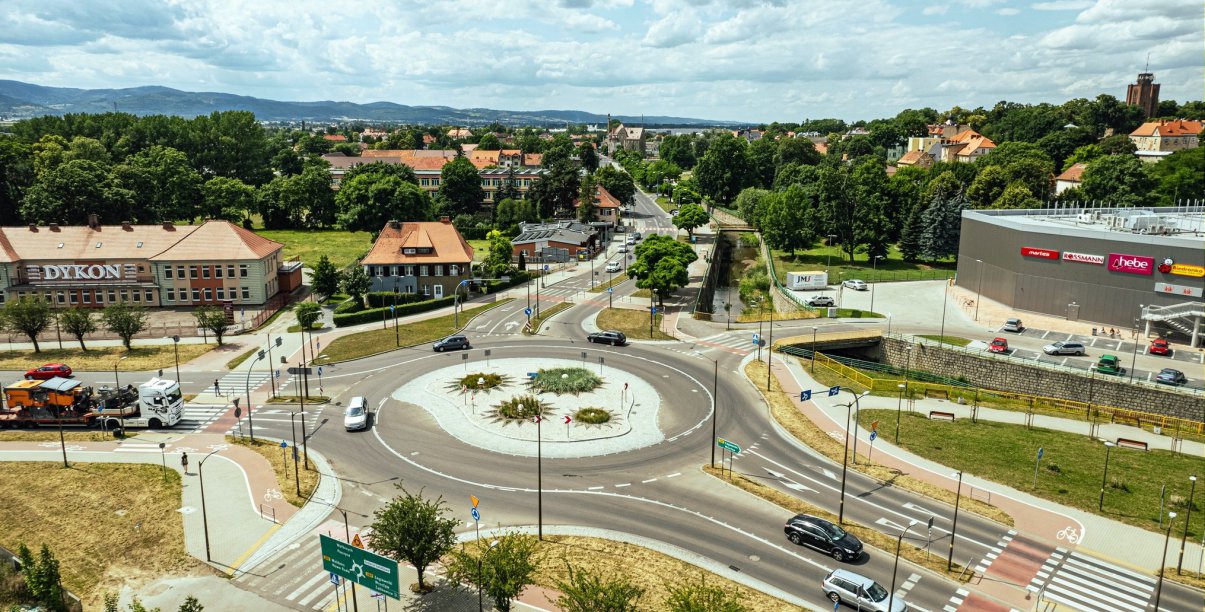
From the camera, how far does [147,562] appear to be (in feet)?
114

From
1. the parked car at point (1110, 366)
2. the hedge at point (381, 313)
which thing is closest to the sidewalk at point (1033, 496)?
the parked car at point (1110, 366)

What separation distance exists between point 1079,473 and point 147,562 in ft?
171

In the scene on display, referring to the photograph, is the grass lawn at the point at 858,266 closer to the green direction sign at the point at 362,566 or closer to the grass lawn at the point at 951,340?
the grass lawn at the point at 951,340

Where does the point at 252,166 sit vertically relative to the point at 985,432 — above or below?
above

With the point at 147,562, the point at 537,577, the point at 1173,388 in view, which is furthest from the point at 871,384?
the point at 147,562

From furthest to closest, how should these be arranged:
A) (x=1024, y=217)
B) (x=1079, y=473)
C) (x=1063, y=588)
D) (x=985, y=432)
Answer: (x=1024, y=217)
(x=985, y=432)
(x=1079, y=473)
(x=1063, y=588)

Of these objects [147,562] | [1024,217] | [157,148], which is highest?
[157,148]

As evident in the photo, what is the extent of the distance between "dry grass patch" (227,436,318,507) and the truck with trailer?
631 centimetres

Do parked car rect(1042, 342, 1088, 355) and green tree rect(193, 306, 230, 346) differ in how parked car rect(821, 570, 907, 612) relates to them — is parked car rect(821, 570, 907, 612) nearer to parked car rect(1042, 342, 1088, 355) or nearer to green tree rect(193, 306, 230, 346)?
parked car rect(1042, 342, 1088, 355)

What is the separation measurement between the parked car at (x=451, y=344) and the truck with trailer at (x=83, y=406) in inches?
906

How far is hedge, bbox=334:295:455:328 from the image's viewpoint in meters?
77.1

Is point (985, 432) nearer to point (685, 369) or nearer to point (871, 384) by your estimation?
point (871, 384)

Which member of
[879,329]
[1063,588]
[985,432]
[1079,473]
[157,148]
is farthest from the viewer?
[157,148]

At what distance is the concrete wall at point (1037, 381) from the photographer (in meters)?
54.6
